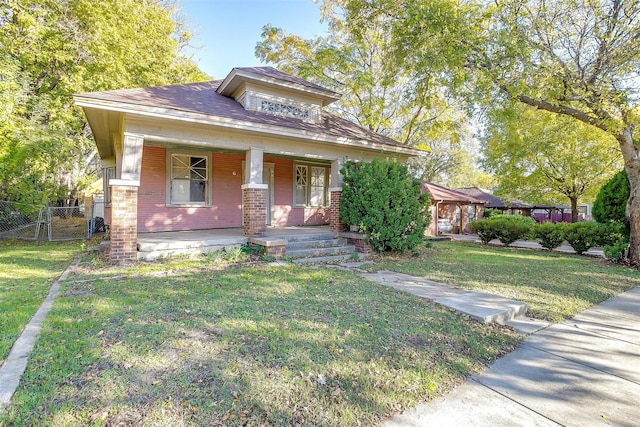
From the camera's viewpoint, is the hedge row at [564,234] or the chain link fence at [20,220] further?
the chain link fence at [20,220]

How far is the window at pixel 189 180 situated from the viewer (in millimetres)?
9375

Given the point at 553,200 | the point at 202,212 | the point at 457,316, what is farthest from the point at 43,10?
the point at 553,200

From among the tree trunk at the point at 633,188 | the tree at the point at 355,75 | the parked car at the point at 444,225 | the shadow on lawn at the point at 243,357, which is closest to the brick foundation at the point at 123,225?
the shadow on lawn at the point at 243,357

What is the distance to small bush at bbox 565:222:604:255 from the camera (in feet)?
34.2

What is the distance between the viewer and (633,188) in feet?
27.2

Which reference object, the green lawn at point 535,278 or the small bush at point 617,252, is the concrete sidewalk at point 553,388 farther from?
the small bush at point 617,252

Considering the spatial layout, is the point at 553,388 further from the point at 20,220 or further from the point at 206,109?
the point at 20,220

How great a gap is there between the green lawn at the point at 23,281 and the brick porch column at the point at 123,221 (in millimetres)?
1048

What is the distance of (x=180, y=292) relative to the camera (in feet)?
14.7

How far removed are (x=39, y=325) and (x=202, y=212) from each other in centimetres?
666

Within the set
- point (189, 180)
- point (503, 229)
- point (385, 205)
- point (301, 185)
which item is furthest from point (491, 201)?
point (189, 180)

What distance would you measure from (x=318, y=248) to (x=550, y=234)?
9.72 m

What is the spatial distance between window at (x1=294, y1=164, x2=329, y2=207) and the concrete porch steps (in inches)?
130

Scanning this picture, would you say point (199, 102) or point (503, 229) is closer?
point (199, 102)
